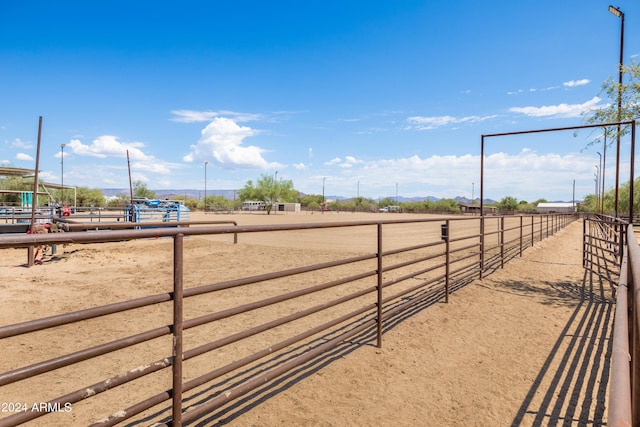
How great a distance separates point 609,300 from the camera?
247 inches

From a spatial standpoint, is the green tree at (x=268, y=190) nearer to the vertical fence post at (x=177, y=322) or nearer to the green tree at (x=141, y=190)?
the green tree at (x=141, y=190)

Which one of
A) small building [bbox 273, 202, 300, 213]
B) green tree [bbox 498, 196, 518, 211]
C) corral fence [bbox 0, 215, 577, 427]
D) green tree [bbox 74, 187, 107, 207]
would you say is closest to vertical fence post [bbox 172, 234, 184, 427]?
corral fence [bbox 0, 215, 577, 427]

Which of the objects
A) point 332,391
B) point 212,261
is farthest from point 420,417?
point 212,261

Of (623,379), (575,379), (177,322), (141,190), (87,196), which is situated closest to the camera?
(623,379)

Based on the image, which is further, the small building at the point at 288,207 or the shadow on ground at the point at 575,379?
the small building at the point at 288,207

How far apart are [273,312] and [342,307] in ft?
3.54

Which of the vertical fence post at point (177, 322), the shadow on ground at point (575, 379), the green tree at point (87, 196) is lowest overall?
the shadow on ground at point (575, 379)

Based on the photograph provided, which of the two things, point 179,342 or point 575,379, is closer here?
point 179,342

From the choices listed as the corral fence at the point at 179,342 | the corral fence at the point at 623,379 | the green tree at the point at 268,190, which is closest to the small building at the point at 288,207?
the green tree at the point at 268,190

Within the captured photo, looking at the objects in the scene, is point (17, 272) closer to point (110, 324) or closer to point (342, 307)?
point (110, 324)

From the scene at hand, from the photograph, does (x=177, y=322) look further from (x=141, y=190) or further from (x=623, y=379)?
(x=141, y=190)

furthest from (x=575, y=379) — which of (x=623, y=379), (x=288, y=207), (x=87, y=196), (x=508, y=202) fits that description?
(x=508, y=202)

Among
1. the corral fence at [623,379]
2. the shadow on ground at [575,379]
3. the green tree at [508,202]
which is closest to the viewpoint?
the corral fence at [623,379]

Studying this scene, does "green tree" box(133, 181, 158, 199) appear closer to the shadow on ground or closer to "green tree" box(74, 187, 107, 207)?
"green tree" box(74, 187, 107, 207)
